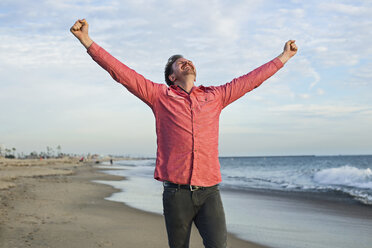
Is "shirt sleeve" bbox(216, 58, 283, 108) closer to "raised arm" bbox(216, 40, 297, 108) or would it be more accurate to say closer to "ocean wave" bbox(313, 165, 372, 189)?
"raised arm" bbox(216, 40, 297, 108)

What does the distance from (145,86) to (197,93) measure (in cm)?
39

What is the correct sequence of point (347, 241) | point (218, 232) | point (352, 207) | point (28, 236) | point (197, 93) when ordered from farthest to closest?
point (352, 207) → point (347, 241) → point (28, 236) → point (197, 93) → point (218, 232)

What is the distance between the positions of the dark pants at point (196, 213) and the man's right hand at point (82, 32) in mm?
1159

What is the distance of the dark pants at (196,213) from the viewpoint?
7.84 ft

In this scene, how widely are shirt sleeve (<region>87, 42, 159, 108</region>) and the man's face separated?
0.24m

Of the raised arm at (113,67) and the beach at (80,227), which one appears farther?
the beach at (80,227)

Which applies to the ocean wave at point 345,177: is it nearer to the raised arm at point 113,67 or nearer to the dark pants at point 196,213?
the dark pants at point 196,213

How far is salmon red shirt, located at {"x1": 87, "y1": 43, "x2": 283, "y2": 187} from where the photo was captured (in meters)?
2.41

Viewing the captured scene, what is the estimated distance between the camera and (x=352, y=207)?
10898mm

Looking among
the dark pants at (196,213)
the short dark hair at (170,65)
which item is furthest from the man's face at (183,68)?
the dark pants at (196,213)

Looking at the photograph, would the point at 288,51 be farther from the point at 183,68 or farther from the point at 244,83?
the point at 183,68

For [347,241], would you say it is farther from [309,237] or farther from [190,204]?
[190,204]

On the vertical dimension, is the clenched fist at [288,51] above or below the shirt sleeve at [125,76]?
above

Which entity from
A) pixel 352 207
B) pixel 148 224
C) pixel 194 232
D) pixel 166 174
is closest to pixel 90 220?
pixel 148 224
